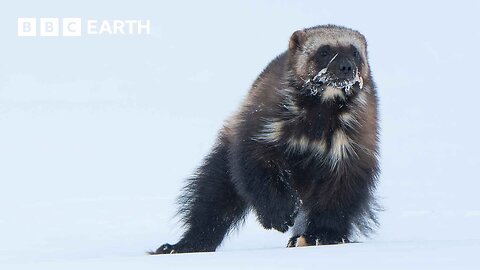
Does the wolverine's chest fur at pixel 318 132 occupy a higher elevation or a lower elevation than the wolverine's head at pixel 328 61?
lower

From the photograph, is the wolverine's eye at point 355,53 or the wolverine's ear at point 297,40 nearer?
the wolverine's eye at point 355,53

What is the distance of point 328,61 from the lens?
6.48 metres

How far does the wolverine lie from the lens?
6.48m

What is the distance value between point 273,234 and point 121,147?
6.39 metres

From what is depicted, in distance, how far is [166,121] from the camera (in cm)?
1705

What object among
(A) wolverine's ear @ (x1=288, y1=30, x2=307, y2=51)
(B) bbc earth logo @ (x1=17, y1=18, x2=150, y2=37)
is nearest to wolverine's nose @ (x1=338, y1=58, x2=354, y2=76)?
(A) wolverine's ear @ (x1=288, y1=30, x2=307, y2=51)

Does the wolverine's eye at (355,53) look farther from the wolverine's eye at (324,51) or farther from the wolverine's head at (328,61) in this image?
the wolverine's eye at (324,51)

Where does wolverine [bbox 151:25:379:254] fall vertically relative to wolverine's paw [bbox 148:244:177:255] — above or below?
above

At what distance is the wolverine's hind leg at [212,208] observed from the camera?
23.4ft

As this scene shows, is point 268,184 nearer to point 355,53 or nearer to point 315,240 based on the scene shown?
point 315,240

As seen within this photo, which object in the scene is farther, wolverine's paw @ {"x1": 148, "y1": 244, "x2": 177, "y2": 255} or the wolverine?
wolverine's paw @ {"x1": 148, "y1": 244, "x2": 177, "y2": 255}

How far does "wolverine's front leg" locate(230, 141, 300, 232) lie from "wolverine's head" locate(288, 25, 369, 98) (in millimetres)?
391

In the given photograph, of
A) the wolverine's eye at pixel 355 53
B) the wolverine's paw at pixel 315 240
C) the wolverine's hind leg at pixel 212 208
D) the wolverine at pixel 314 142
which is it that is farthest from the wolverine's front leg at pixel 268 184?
the wolverine's eye at pixel 355 53

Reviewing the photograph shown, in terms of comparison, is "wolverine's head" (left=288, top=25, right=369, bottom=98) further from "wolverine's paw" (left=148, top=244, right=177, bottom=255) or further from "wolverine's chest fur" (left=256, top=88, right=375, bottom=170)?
"wolverine's paw" (left=148, top=244, right=177, bottom=255)
